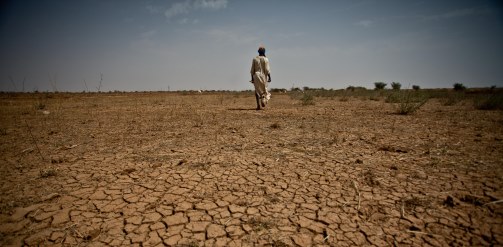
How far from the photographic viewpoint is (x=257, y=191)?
2.22 meters

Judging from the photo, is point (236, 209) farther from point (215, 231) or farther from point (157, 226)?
point (157, 226)

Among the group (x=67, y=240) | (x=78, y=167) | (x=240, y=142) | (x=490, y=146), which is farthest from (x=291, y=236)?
(x=490, y=146)

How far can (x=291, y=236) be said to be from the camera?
165 centimetres

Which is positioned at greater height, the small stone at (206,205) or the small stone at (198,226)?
the small stone at (206,205)

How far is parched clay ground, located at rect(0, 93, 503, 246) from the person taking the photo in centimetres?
167

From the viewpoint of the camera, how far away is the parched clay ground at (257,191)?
1.67 metres

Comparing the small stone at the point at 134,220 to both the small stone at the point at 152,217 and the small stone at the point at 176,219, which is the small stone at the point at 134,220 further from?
the small stone at the point at 176,219

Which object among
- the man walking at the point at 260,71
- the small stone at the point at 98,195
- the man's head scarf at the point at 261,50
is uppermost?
the man's head scarf at the point at 261,50

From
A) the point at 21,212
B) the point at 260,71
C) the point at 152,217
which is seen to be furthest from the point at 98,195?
the point at 260,71

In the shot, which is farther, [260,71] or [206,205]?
[260,71]

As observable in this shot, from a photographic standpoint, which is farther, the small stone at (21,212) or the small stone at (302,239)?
the small stone at (21,212)

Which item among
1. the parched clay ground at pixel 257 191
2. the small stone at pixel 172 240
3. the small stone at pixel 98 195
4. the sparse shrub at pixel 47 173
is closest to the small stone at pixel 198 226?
the parched clay ground at pixel 257 191

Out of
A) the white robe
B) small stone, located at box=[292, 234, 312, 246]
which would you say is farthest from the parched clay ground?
the white robe

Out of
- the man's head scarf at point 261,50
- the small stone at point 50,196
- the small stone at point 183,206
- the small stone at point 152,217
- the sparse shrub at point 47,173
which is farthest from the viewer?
the man's head scarf at point 261,50
